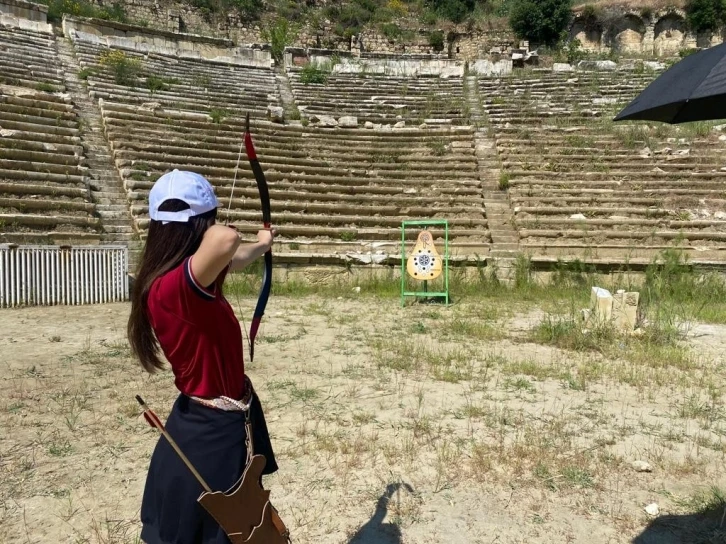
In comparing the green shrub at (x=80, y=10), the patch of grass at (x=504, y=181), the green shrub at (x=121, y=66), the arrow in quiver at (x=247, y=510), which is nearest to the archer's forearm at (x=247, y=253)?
the arrow in quiver at (x=247, y=510)

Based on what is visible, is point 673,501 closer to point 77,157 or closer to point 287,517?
point 287,517

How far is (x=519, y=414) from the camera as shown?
437cm

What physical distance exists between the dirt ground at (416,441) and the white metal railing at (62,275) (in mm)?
2458

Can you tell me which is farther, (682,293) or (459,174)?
(459,174)

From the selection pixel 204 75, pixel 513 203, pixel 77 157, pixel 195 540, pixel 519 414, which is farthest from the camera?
pixel 204 75

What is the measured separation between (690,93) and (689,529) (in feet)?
7.12

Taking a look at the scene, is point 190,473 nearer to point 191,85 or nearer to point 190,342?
point 190,342

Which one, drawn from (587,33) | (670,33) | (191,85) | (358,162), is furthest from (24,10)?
(670,33)

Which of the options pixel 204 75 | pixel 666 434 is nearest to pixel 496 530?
pixel 666 434

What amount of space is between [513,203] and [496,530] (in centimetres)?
1150

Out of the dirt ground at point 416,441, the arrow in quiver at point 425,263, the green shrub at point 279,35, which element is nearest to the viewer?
the dirt ground at point 416,441

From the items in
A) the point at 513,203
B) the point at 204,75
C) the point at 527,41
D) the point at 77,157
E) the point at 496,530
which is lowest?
the point at 496,530

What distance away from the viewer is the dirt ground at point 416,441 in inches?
115

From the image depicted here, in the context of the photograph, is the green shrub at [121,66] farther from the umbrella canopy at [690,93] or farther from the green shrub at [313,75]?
the umbrella canopy at [690,93]
